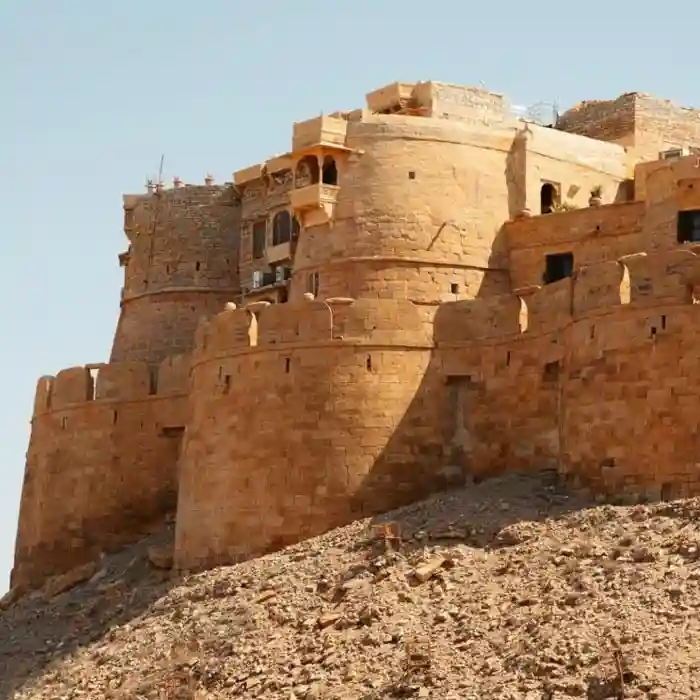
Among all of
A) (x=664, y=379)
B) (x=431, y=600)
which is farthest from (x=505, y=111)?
(x=431, y=600)

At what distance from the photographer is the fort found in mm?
27203

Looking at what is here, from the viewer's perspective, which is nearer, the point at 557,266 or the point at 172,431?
the point at 557,266

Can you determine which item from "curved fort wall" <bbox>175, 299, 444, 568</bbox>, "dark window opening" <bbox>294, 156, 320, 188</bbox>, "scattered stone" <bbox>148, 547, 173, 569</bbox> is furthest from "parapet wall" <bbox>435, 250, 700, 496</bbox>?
"scattered stone" <bbox>148, 547, 173, 569</bbox>

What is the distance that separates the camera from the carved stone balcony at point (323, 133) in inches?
1300

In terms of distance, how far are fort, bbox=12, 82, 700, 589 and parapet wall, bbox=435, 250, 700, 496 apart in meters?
0.03

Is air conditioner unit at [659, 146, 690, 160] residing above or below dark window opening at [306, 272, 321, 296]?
above

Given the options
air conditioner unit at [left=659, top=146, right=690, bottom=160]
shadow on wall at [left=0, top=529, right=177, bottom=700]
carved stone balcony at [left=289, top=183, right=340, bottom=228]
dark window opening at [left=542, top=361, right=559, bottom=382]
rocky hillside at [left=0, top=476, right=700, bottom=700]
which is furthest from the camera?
air conditioner unit at [left=659, top=146, right=690, bottom=160]

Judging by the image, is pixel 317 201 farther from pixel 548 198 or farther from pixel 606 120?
pixel 606 120

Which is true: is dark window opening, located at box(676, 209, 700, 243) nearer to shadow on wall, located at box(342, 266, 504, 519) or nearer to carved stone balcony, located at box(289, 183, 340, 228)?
shadow on wall, located at box(342, 266, 504, 519)

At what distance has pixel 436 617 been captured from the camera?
24828mm

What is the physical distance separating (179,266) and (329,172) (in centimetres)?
748

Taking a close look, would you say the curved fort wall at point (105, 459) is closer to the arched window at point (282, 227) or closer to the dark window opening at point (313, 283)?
the dark window opening at point (313, 283)

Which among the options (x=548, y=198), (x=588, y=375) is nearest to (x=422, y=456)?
(x=588, y=375)

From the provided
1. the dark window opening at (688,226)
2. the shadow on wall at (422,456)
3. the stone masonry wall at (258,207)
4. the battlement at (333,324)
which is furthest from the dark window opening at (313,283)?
the dark window opening at (688,226)
